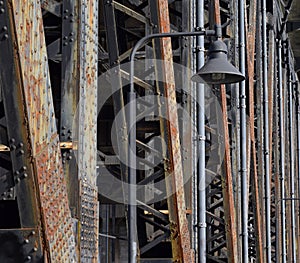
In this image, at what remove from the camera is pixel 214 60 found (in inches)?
495

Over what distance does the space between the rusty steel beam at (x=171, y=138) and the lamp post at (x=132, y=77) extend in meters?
0.93

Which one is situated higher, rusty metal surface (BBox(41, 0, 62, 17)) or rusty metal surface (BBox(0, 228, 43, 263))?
rusty metal surface (BBox(41, 0, 62, 17))

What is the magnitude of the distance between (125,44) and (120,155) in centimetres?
206

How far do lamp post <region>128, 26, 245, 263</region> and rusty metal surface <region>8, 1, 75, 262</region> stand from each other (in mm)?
2664

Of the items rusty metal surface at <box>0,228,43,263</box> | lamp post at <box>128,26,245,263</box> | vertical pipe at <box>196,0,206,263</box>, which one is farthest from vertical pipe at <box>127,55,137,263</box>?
vertical pipe at <box>196,0,206,263</box>

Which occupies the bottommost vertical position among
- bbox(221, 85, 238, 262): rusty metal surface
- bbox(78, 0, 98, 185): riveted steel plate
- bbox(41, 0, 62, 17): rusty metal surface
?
bbox(221, 85, 238, 262): rusty metal surface

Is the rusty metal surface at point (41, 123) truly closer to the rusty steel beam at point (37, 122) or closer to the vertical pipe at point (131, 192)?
the rusty steel beam at point (37, 122)

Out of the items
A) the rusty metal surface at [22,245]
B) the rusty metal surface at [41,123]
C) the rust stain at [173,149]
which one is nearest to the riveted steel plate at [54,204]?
the rusty metal surface at [41,123]

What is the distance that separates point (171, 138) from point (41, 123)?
6331mm

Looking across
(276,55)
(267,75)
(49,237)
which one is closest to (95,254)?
(49,237)

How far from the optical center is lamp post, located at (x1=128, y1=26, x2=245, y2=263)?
449 inches

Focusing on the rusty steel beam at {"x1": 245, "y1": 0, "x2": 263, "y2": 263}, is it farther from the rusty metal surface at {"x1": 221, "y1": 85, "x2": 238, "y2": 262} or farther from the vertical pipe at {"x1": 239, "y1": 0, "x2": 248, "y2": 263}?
the rusty metal surface at {"x1": 221, "y1": 85, "x2": 238, "y2": 262}

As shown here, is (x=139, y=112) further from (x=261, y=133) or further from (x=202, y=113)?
(x=261, y=133)

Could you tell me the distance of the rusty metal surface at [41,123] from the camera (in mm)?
7977
